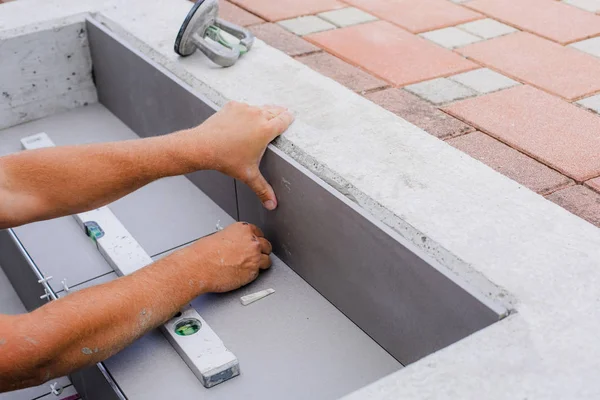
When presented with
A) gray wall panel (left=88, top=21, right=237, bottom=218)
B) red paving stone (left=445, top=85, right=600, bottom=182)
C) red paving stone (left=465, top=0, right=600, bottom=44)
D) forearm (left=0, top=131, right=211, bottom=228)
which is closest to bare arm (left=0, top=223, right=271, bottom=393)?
forearm (left=0, top=131, right=211, bottom=228)

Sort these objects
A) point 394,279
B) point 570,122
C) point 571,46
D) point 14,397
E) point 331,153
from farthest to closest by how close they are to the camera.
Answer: point 571,46 < point 570,122 < point 14,397 < point 331,153 < point 394,279

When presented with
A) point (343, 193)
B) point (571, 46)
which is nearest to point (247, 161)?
point (343, 193)

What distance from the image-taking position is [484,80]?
109 inches

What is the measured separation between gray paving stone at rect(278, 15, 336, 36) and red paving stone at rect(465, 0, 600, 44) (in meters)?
0.78

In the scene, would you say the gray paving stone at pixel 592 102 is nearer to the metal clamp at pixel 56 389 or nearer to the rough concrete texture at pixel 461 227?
the rough concrete texture at pixel 461 227

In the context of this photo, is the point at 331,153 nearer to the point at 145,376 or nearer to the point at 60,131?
the point at 145,376

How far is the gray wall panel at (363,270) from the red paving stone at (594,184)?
0.83 metres

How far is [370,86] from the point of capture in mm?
2742

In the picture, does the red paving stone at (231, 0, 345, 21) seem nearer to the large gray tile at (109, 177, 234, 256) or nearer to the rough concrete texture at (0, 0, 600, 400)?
the rough concrete texture at (0, 0, 600, 400)

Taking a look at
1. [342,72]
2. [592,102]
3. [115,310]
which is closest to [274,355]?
[115,310]

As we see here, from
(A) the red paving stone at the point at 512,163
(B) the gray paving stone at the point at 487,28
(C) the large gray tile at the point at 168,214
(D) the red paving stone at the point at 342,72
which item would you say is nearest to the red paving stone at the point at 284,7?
(D) the red paving stone at the point at 342,72

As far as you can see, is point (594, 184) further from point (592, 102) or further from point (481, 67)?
point (481, 67)

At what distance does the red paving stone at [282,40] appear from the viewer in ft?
10.1

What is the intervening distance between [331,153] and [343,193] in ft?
0.54
